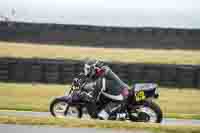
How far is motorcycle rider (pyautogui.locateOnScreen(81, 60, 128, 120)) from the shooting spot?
10.4 m

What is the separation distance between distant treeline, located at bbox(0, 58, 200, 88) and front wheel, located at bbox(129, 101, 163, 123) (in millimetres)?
5813

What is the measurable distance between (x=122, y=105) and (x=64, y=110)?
1.10 meters

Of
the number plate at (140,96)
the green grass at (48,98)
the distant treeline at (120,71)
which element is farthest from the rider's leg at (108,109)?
the distant treeline at (120,71)

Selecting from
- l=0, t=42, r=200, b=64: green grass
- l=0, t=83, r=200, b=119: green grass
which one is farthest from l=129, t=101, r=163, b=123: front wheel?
l=0, t=42, r=200, b=64: green grass

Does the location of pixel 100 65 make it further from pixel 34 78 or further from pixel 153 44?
pixel 153 44

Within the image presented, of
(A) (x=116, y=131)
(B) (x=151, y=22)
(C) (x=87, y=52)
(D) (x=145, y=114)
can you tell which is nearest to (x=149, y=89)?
(D) (x=145, y=114)

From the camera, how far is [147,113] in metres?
10.1

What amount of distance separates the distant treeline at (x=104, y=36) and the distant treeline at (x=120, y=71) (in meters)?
7.52

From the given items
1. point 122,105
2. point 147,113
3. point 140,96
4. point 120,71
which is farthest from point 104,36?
point 147,113

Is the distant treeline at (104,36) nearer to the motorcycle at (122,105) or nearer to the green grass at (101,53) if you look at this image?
the green grass at (101,53)

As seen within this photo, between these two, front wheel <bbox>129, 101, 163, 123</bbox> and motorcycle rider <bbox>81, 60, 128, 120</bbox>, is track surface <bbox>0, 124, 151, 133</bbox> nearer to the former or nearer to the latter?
front wheel <bbox>129, 101, 163, 123</bbox>

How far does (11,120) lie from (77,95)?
334cm

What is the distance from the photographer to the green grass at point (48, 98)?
1294cm

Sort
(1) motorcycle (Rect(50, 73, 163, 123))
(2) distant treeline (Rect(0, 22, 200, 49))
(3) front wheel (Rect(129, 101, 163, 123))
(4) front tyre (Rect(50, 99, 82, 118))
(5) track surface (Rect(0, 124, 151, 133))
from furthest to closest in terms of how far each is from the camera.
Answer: (2) distant treeline (Rect(0, 22, 200, 49)), (4) front tyre (Rect(50, 99, 82, 118)), (1) motorcycle (Rect(50, 73, 163, 123)), (3) front wheel (Rect(129, 101, 163, 123)), (5) track surface (Rect(0, 124, 151, 133))
